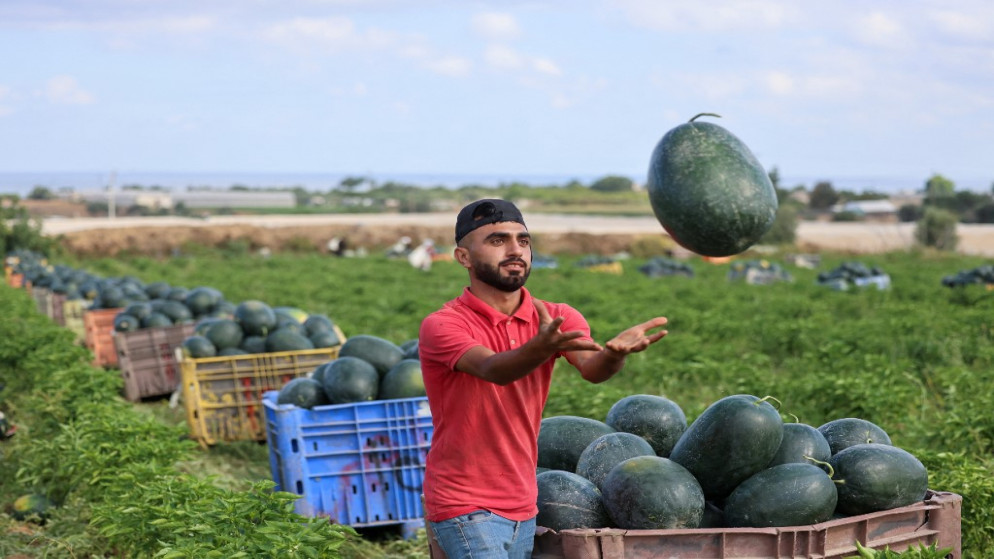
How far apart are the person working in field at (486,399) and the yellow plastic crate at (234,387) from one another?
5.49m

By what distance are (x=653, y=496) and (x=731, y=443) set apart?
424 millimetres

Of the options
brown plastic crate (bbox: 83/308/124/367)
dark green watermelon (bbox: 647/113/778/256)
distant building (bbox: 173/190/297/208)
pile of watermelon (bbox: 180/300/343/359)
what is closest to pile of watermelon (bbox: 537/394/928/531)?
dark green watermelon (bbox: 647/113/778/256)

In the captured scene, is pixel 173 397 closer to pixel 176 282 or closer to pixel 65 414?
pixel 65 414

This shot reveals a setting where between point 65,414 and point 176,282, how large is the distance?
18467 mm

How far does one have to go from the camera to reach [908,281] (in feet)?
77.4

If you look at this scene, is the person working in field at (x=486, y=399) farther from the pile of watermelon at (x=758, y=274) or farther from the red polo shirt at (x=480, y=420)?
the pile of watermelon at (x=758, y=274)

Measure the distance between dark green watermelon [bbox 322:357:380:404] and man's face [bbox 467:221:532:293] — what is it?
10.8ft

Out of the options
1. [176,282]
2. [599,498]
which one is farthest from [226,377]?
[176,282]

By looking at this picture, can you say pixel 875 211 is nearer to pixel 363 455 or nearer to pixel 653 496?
pixel 363 455

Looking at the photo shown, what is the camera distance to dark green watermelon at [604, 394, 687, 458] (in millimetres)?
4891

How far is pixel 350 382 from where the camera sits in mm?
6840

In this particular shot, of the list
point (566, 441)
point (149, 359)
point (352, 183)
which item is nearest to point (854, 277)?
point (149, 359)

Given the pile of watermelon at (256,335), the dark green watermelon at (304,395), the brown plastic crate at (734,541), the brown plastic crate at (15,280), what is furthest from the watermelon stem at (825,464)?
the brown plastic crate at (15,280)

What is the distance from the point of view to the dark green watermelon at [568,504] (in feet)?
13.4
